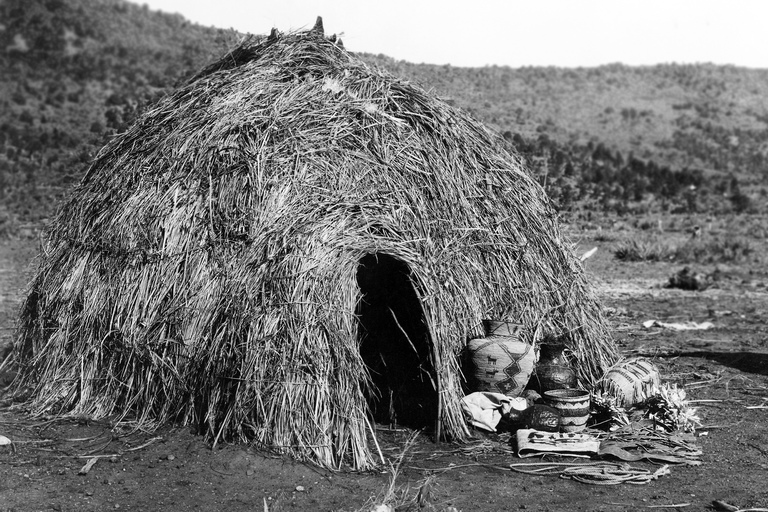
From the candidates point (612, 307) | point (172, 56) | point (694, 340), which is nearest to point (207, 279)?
point (694, 340)

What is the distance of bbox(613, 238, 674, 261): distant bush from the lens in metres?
17.4

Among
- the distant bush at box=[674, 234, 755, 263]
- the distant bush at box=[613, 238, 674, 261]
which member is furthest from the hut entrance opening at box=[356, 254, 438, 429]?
the distant bush at box=[674, 234, 755, 263]

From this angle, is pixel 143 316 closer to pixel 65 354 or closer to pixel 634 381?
pixel 65 354

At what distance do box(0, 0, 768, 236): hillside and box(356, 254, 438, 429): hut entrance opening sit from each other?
11.6 meters

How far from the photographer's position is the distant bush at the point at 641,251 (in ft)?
57.2

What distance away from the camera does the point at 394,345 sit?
742 centimetres

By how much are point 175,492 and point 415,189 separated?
3.04m

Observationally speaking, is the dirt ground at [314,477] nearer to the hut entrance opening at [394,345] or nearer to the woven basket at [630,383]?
the hut entrance opening at [394,345]

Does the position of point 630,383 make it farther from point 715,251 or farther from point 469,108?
point 469,108

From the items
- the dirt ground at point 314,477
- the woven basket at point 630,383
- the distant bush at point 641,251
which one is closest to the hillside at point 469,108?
the distant bush at point 641,251

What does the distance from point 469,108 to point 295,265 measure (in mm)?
14362

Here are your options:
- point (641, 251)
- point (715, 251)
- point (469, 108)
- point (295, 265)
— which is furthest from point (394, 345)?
point (469, 108)

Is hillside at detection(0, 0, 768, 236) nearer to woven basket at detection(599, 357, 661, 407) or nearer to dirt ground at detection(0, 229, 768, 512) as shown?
woven basket at detection(599, 357, 661, 407)

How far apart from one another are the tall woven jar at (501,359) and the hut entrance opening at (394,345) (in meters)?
0.40
